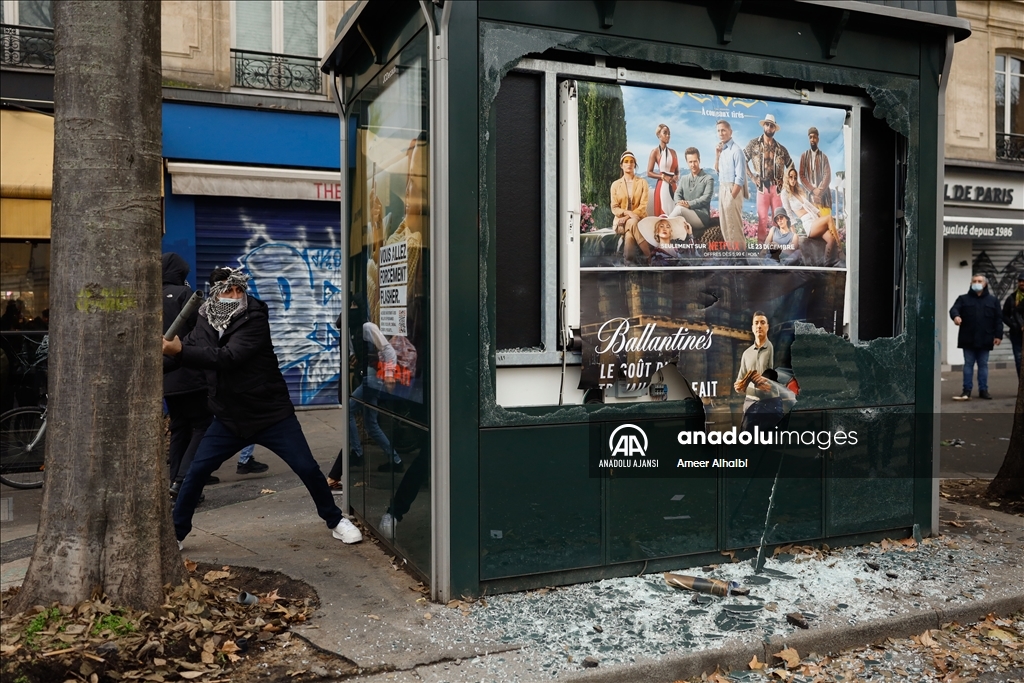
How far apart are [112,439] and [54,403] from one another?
31 centimetres

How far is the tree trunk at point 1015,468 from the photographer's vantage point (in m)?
7.17

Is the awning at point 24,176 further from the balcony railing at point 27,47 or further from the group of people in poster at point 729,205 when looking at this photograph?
the group of people in poster at point 729,205

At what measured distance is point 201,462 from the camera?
5555 mm

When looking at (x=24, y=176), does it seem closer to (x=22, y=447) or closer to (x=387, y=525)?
(x=22, y=447)

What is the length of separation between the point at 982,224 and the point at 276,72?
14.0m

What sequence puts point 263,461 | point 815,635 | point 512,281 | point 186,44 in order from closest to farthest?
Answer: point 815,635, point 512,281, point 263,461, point 186,44

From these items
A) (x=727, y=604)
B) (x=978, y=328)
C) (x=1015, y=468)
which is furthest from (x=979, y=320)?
(x=727, y=604)

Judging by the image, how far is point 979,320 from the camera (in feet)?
45.5

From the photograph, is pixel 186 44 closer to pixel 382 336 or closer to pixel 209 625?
pixel 382 336

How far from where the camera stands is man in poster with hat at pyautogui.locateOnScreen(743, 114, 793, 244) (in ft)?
17.9

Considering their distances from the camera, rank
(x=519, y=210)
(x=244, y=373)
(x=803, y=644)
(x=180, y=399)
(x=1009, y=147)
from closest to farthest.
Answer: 1. (x=803, y=644)
2. (x=519, y=210)
3. (x=244, y=373)
4. (x=180, y=399)
5. (x=1009, y=147)

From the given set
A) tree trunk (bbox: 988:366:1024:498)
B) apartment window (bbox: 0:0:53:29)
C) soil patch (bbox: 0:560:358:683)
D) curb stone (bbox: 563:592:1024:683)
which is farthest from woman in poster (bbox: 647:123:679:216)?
apartment window (bbox: 0:0:53:29)

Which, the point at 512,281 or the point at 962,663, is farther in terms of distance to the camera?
the point at 512,281

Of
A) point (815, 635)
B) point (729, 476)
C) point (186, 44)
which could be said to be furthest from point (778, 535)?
point (186, 44)
